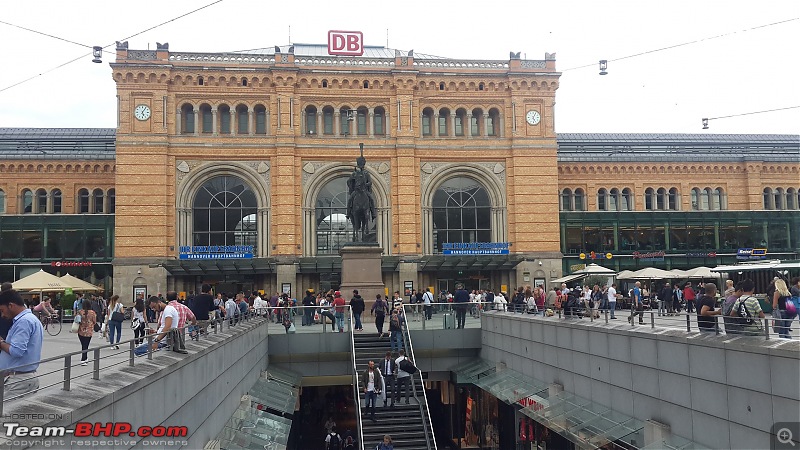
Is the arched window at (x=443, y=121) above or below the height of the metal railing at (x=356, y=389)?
above

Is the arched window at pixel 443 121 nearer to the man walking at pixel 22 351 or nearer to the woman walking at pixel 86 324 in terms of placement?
the woman walking at pixel 86 324

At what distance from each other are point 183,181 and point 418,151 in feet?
51.1

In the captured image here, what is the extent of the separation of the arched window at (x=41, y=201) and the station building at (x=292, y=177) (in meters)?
0.12

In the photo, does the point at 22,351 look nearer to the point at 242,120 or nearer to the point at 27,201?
the point at 242,120

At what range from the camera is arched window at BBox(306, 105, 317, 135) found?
4888cm

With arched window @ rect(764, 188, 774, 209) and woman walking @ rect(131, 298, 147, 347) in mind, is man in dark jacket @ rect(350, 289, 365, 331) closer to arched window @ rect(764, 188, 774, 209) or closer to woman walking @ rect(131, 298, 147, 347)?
woman walking @ rect(131, 298, 147, 347)

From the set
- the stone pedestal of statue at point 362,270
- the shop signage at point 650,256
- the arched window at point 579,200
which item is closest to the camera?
the stone pedestal of statue at point 362,270

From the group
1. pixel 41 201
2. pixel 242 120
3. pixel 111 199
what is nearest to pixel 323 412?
pixel 242 120

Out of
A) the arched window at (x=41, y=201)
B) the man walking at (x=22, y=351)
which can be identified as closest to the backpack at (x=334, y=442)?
the man walking at (x=22, y=351)

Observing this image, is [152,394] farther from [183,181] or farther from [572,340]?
[183,181]

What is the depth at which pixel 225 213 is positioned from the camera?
4759 cm

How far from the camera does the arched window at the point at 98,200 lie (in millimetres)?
50353

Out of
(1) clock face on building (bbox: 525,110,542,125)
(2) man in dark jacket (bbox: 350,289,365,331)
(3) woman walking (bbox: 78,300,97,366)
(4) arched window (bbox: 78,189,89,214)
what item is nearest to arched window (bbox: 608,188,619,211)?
(1) clock face on building (bbox: 525,110,542,125)

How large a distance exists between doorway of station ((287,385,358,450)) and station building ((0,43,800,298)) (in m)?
14.3
